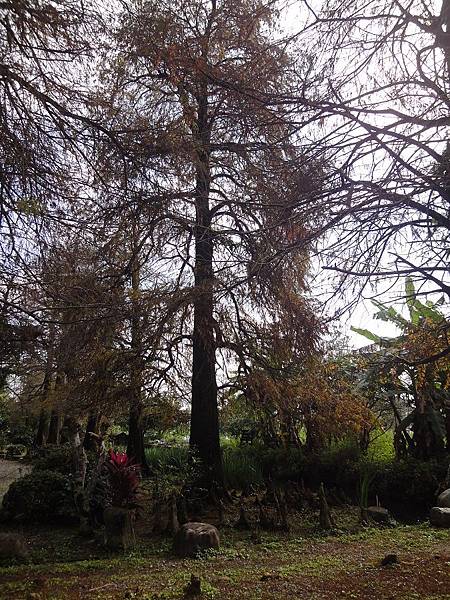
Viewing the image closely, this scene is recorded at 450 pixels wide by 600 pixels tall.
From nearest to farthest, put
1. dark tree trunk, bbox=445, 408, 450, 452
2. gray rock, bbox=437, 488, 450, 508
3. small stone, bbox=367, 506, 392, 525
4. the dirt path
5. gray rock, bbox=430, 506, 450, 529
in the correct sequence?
gray rock, bbox=430, 506, 450, 529 < small stone, bbox=367, 506, 392, 525 < gray rock, bbox=437, 488, 450, 508 < dark tree trunk, bbox=445, 408, 450, 452 < the dirt path

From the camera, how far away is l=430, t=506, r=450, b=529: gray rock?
7.10 metres

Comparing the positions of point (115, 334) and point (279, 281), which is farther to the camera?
point (115, 334)

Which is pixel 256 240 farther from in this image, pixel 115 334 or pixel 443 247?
pixel 115 334

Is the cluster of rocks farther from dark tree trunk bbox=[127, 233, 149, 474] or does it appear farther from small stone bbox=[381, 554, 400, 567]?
dark tree trunk bbox=[127, 233, 149, 474]

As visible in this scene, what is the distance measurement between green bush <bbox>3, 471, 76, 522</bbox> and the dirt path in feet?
8.76

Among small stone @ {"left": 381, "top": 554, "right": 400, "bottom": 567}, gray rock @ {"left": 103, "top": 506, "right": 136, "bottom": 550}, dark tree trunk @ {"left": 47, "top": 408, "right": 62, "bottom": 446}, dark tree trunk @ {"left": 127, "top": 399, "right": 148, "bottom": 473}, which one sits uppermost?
dark tree trunk @ {"left": 47, "top": 408, "right": 62, "bottom": 446}

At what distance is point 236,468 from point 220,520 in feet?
10.5

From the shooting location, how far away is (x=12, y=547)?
5.89 metres

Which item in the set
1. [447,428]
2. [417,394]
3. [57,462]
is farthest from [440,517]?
[57,462]

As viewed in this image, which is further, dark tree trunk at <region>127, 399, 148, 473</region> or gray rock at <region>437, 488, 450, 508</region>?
dark tree trunk at <region>127, 399, 148, 473</region>

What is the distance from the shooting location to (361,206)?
3924 mm

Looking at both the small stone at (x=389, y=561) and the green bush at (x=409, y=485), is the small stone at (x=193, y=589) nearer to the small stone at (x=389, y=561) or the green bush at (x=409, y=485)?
the small stone at (x=389, y=561)

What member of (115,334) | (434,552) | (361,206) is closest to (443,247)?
(361,206)

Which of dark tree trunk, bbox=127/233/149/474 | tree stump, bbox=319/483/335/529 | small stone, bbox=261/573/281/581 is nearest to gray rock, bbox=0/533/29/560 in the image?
dark tree trunk, bbox=127/233/149/474
